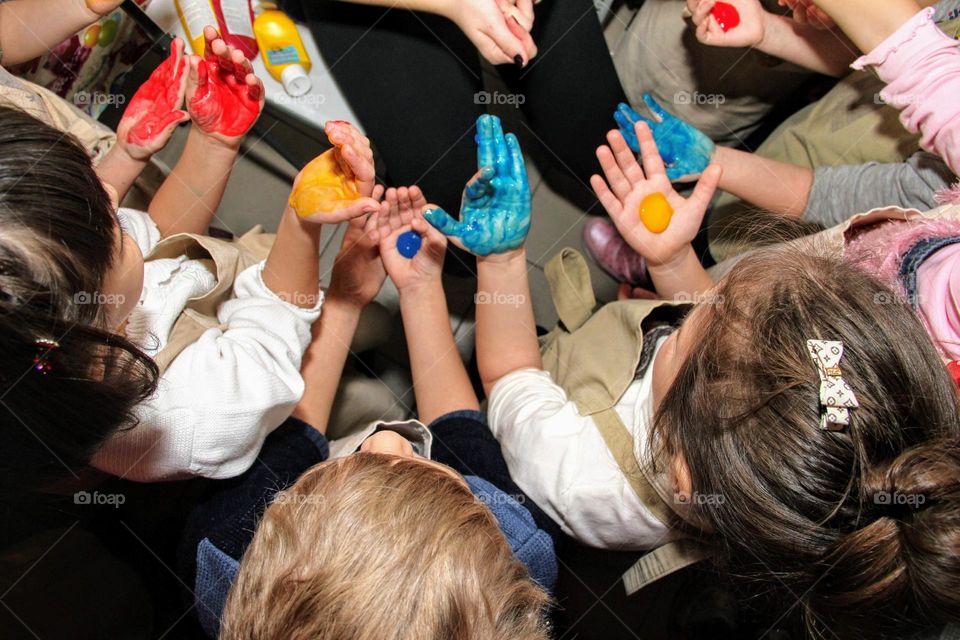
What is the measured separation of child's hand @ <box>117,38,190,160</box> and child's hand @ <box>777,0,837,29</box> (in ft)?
3.16

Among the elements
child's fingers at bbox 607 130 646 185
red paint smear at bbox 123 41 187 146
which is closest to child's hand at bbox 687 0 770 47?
child's fingers at bbox 607 130 646 185

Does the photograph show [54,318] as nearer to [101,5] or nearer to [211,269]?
[211,269]

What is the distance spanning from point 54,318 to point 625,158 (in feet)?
2.54

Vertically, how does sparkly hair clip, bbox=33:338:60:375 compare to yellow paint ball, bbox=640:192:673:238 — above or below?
below

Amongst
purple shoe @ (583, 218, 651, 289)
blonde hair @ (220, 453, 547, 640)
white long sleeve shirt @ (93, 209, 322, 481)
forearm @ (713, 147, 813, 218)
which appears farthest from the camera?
purple shoe @ (583, 218, 651, 289)

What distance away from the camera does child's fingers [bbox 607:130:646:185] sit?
0.99 meters

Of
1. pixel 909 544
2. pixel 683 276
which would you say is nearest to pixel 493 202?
pixel 683 276

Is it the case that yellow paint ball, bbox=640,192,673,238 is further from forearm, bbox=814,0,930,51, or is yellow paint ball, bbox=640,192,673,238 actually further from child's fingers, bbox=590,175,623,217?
forearm, bbox=814,0,930,51

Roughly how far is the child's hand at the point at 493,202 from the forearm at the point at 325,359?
0.24 m

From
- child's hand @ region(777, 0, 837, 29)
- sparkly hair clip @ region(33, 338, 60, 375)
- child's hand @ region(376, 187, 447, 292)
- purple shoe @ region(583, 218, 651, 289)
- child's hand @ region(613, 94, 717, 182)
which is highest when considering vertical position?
child's hand @ region(777, 0, 837, 29)

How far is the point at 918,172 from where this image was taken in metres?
0.95

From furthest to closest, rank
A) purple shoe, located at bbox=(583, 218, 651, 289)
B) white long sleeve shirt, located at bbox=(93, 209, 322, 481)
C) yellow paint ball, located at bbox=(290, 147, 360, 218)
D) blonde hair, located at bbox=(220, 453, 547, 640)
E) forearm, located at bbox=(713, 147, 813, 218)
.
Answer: purple shoe, located at bbox=(583, 218, 651, 289) < forearm, located at bbox=(713, 147, 813, 218) < yellow paint ball, located at bbox=(290, 147, 360, 218) < white long sleeve shirt, located at bbox=(93, 209, 322, 481) < blonde hair, located at bbox=(220, 453, 547, 640)

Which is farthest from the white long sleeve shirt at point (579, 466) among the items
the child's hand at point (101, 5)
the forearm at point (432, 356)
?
the child's hand at point (101, 5)

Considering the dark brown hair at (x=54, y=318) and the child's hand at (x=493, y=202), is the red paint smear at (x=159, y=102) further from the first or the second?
the child's hand at (x=493, y=202)
